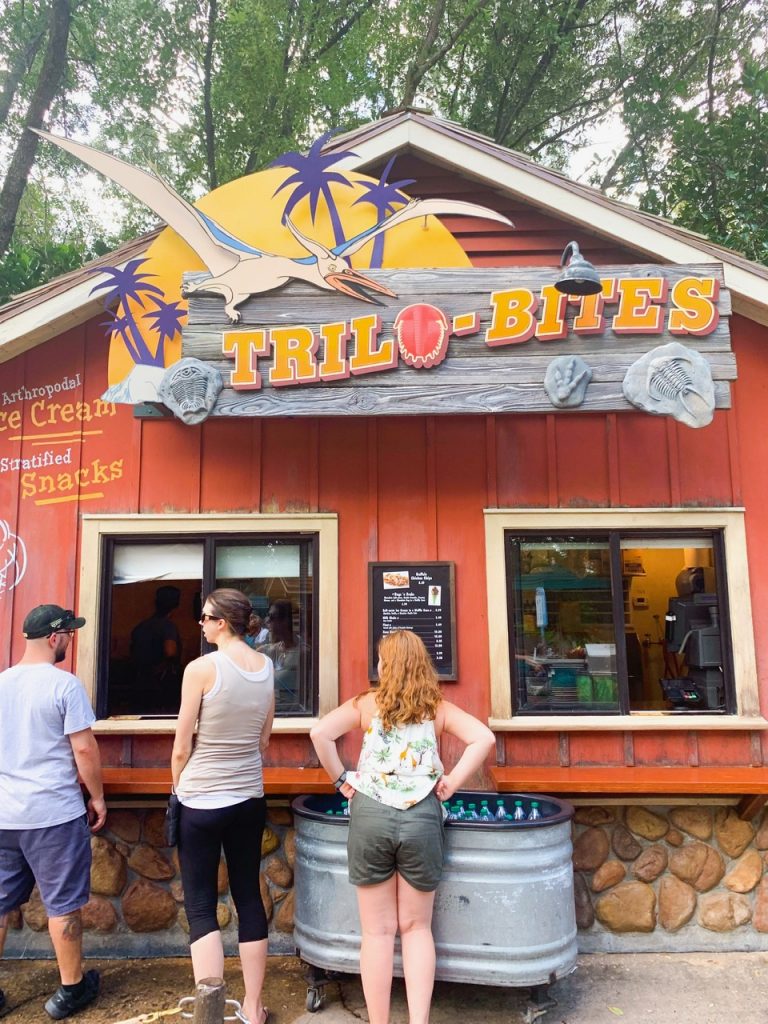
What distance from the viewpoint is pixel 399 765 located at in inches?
130

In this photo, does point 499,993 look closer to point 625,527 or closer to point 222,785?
point 222,785

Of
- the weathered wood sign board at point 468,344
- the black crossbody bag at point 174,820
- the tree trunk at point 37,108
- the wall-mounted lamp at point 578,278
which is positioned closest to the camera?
the black crossbody bag at point 174,820

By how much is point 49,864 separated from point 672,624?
375 centimetres

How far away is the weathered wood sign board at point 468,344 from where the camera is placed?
425 centimetres

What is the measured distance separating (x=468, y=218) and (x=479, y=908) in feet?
13.3

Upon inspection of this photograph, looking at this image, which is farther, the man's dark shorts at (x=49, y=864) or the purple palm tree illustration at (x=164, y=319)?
the purple palm tree illustration at (x=164, y=319)

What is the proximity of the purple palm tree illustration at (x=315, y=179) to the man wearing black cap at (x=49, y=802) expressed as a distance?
108 inches

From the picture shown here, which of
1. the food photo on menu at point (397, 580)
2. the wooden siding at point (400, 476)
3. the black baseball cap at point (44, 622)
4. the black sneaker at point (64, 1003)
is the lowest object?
the black sneaker at point (64, 1003)

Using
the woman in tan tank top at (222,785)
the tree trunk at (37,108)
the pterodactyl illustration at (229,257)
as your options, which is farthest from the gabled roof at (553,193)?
the tree trunk at (37,108)

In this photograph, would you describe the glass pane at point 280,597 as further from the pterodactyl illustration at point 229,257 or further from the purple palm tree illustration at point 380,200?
the purple palm tree illustration at point 380,200

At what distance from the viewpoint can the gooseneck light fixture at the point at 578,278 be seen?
396 cm

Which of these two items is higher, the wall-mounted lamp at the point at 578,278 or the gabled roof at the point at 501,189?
the gabled roof at the point at 501,189

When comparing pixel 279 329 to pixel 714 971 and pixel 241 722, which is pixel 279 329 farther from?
pixel 714 971

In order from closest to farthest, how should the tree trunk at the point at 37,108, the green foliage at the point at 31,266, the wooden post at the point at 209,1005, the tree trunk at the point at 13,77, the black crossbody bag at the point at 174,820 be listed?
the wooden post at the point at 209,1005, the black crossbody bag at the point at 174,820, the green foliage at the point at 31,266, the tree trunk at the point at 37,108, the tree trunk at the point at 13,77
